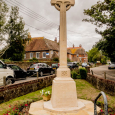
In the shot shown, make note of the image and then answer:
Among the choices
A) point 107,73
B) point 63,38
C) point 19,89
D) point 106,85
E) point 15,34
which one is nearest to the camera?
point 63,38

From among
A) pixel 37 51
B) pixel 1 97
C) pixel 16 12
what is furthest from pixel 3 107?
pixel 37 51

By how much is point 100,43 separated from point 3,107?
800 inches

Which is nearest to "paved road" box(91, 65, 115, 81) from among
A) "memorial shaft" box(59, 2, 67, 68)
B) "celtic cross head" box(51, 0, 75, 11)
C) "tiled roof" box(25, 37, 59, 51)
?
"memorial shaft" box(59, 2, 67, 68)

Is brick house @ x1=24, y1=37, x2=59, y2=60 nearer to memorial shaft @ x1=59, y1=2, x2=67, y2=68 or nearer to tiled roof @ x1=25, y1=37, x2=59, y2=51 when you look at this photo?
tiled roof @ x1=25, y1=37, x2=59, y2=51

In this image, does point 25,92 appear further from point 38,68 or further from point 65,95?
point 38,68

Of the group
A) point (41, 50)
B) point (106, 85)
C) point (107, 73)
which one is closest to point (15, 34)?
point (41, 50)

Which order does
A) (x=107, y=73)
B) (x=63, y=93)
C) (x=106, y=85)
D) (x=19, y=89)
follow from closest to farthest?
(x=63, y=93), (x=19, y=89), (x=106, y=85), (x=107, y=73)

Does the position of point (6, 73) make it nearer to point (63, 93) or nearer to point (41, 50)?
point (63, 93)

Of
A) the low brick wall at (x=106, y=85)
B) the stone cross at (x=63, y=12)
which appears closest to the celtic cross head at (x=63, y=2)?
the stone cross at (x=63, y=12)

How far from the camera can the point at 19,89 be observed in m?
6.71

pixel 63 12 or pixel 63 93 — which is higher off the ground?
pixel 63 12

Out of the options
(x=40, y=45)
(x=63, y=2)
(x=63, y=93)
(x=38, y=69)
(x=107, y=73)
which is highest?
(x=40, y=45)

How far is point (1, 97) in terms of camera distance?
5.63 metres

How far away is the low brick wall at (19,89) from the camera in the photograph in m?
5.80
